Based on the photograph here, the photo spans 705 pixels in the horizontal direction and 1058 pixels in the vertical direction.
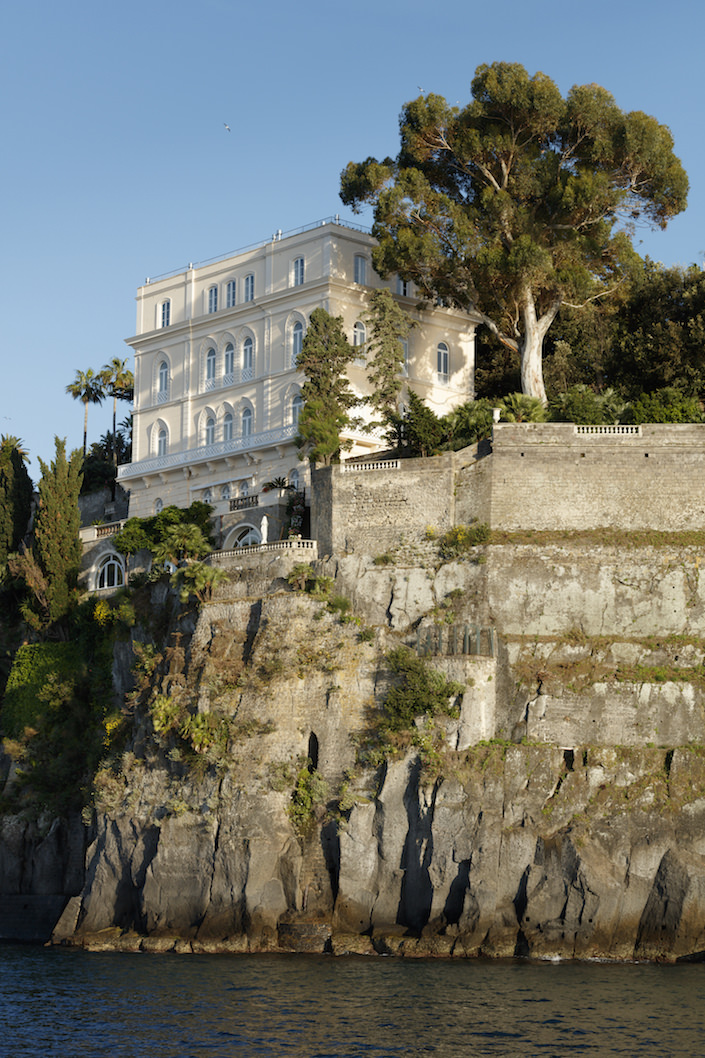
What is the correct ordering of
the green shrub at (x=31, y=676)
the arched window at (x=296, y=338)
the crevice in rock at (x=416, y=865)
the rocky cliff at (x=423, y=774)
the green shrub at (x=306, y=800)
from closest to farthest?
the rocky cliff at (x=423, y=774) → the crevice in rock at (x=416, y=865) → the green shrub at (x=306, y=800) → the green shrub at (x=31, y=676) → the arched window at (x=296, y=338)

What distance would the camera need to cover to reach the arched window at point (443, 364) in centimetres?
6550

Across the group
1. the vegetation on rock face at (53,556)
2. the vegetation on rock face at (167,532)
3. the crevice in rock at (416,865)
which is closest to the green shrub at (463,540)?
the crevice in rock at (416,865)

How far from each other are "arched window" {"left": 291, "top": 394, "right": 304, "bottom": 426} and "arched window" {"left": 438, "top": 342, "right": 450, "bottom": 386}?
679 centimetres

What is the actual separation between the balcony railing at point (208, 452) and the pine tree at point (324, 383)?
87.6 inches

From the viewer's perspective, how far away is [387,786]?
49031 millimetres

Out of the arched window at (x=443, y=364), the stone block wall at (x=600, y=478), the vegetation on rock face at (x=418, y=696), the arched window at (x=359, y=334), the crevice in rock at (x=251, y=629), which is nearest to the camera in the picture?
the vegetation on rock face at (x=418, y=696)

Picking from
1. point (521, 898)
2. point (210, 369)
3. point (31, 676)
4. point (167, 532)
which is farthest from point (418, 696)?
point (210, 369)

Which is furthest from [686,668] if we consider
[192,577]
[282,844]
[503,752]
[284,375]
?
[284,375]

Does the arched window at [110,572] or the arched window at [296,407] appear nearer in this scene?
the arched window at [296,407]

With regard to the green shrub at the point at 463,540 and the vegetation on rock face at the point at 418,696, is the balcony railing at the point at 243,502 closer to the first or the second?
the green shrub at the point at 463,540

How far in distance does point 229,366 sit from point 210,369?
1193mm

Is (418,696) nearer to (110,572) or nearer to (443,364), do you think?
(110,572)

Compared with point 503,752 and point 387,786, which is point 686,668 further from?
point 387,786

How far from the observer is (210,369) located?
6756 cm
